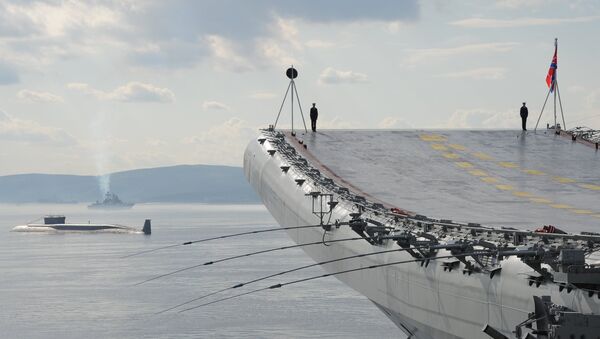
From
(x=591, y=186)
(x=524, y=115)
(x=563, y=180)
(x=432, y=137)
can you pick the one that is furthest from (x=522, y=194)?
(x=524, y=115)

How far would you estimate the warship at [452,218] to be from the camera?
2306 centimetres

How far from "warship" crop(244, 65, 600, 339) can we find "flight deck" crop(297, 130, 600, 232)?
0.09 metres

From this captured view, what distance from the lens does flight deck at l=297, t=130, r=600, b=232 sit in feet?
138

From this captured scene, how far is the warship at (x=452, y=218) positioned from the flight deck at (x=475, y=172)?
3.7 inches

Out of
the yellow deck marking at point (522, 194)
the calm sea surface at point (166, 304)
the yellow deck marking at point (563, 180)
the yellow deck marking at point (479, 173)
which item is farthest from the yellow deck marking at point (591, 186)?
the calm sea surface at point (166, 304)

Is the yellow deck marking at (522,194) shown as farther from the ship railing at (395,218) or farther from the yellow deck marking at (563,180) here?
the ship railing at (395,218)

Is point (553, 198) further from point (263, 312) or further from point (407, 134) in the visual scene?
point (263, 312)

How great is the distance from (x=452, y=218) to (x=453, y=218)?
0.05m

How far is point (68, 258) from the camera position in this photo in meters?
159

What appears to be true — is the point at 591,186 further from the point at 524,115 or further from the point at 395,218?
the point at 524,115

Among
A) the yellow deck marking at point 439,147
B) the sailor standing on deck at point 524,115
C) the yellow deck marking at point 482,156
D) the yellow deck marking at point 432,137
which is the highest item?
the sailor standing on deck at point 524,115

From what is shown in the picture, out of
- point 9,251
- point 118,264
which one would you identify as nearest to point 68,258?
point 118,264

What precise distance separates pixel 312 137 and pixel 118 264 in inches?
3377

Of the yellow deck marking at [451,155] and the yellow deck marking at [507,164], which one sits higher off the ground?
the yellow deck marking at [451,155]
